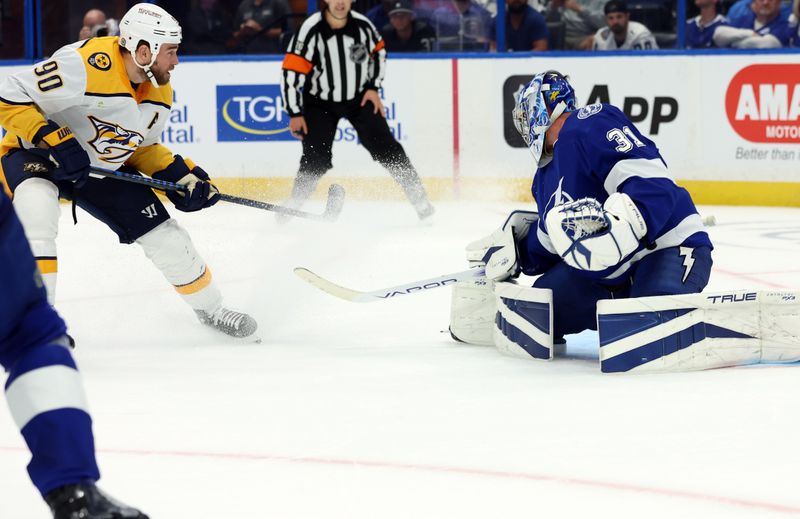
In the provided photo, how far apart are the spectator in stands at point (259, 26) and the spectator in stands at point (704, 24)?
92.1 inches

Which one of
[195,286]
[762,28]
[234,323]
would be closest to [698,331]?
[234,323]

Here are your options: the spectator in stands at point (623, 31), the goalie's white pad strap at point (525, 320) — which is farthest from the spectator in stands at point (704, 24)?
the goalie's white pad strap at point (525, 320)

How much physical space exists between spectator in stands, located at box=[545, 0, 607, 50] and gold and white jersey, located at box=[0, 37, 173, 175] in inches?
151

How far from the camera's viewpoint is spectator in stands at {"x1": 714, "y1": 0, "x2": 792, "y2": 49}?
6.42 m

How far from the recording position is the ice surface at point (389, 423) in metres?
1.86

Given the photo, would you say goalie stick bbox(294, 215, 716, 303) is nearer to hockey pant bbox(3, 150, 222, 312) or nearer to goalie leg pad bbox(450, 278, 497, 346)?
goalie leg pad bbox(450, 278, 497, 346)

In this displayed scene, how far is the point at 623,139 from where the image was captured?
2.76 m

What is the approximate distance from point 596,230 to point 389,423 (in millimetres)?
671

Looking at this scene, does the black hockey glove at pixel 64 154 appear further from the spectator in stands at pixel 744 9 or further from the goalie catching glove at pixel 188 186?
the spectator in stands at pixel 744 9

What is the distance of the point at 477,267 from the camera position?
10.5 ft

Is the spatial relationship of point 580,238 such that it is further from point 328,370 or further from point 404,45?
point 404,45

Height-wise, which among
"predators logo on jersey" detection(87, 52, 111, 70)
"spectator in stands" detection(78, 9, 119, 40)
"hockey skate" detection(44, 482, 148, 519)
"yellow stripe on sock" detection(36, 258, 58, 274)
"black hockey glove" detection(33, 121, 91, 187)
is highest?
"spectator in stands" detection(78, 9, 119, 40)

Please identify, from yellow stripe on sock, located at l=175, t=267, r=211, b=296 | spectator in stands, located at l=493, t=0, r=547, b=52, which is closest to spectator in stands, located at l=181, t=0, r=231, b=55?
spectator in stands, located at l=493, t=0, r=547, b=52

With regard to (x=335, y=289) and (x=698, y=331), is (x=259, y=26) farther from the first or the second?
(x=698, y=331)
